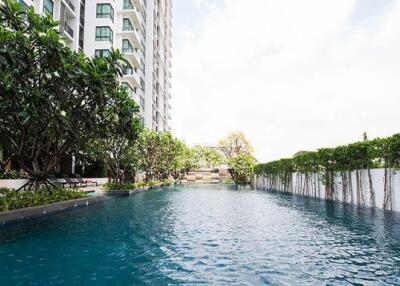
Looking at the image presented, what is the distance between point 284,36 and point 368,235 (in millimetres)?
12634

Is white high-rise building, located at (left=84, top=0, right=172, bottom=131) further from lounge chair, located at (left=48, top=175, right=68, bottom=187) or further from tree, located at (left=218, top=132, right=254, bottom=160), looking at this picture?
tree, located at (left=218, top=132, right=254, bottom=160)

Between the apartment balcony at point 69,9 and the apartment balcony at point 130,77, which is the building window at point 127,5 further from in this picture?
the apartment balcony at point 69,9

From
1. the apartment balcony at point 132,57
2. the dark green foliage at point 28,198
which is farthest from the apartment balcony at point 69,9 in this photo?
the dark green foliage at point 28,198

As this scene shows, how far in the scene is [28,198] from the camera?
41.5 feet

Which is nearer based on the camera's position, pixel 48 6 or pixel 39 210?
pixel 39 210

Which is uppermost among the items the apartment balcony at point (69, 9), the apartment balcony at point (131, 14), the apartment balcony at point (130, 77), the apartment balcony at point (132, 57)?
the apartment balcony at point (131, 14)

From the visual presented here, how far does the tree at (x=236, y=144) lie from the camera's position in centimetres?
6601

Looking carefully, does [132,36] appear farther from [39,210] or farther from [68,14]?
[39,210]

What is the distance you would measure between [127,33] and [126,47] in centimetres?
221

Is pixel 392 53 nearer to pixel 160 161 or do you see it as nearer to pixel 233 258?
pixel 233 258

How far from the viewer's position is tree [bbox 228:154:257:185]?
159ft

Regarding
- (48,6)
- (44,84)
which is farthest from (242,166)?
(44,84)

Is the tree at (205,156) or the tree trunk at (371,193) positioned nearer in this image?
the tree trunk at (371,193)

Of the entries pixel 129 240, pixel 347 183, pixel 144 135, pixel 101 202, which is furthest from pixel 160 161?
pixel 129 240
